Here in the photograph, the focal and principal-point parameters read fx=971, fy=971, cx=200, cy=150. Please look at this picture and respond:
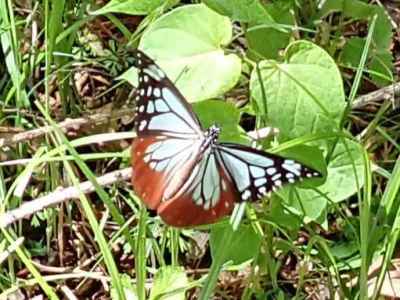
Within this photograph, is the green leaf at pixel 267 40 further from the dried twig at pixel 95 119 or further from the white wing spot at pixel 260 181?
the white wing spot at pixel 260 181

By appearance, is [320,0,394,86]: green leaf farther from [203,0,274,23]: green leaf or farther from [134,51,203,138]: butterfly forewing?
[134,51,203,138]: butterfly forewing

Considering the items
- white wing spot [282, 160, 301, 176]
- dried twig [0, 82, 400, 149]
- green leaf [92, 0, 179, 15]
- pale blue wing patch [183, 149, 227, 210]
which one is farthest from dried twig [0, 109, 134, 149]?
white wing spot [282, 160, 301, 176]

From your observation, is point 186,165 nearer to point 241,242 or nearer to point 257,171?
point 257,171

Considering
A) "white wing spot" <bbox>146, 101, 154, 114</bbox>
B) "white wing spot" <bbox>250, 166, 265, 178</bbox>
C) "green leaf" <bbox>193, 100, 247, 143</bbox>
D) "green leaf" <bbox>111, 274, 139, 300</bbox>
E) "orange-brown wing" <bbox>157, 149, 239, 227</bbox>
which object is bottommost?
"green leaf" <bbox>111, 274, 139, 300</bbox>

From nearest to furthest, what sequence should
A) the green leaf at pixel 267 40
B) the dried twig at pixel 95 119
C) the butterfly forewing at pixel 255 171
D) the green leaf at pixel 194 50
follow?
the butterfly forewing at pixel 255 171 < the green leaf at pixel 194 50 < the green leaf at pixel 267 40 < the dried twig at pixel 95 119

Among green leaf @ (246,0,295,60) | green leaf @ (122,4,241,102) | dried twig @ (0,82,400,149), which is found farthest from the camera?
dried twig @ (0,82,400,149)

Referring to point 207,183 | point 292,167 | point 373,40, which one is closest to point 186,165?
point 207,183

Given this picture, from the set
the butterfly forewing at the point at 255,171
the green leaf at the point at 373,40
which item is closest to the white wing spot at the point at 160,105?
the butterfly forewing at the point at 255,171
